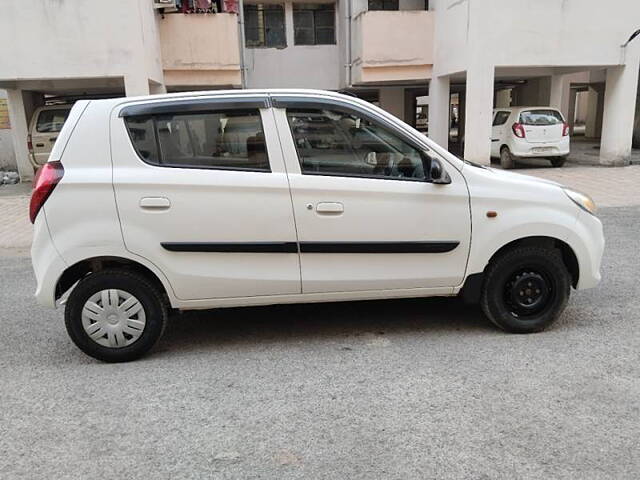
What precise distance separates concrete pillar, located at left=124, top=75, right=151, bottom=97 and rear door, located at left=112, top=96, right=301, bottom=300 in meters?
9.20

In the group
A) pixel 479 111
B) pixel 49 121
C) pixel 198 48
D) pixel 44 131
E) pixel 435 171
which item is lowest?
pixel 435 171

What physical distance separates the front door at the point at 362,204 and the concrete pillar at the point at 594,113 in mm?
24022

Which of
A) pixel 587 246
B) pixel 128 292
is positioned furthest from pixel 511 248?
pixel 128 292

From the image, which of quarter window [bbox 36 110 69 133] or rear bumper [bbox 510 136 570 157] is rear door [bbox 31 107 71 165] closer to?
quarter window [bbox 36 110 69 133]

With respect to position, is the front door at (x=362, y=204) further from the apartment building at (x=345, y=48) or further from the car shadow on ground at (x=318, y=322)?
the apartment building at (x=345, y=48)

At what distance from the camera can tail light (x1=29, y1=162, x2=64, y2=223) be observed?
12.5 ft

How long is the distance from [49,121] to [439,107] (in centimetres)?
1075

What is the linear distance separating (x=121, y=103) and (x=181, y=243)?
3.64 ft

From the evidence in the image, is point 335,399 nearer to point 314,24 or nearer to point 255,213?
point 255,213

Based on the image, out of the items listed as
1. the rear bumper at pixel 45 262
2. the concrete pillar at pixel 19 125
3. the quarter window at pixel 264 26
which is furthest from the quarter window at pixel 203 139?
the quarter window at pixel 264 26

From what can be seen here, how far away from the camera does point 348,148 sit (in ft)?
13.4

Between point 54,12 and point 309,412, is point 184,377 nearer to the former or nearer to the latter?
point 309,412

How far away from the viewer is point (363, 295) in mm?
4211

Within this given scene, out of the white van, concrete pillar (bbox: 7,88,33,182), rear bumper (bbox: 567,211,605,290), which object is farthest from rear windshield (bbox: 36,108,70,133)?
rear bumper (bbox: 567,211,605,290)
